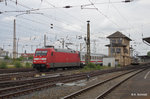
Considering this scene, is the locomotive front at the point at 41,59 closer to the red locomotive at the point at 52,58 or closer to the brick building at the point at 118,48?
the red locomotive at the point at 52,58

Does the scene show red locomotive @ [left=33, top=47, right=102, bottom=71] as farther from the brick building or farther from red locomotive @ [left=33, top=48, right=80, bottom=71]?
the brick building

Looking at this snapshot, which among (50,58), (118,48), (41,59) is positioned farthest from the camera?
(118,48)

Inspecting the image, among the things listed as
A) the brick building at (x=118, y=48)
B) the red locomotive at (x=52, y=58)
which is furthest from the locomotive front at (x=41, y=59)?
the brick building at (x=118, y=48)

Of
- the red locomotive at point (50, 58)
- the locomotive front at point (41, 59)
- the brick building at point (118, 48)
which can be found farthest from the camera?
the brick building at point (118, 48)

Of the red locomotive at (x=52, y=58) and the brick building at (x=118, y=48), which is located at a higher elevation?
the brick building at (x=118, y=48)

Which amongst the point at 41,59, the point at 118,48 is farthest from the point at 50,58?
the point at 118,48

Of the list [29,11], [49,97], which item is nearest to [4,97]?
[49,97]

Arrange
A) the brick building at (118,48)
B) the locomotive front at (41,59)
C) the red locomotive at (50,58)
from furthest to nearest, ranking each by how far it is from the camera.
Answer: the brick building at (118,48), the red locomotive at (50,58), the locomotive front at (41,59)

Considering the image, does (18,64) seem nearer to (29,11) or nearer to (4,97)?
(29,11)

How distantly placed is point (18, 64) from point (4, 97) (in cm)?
2795

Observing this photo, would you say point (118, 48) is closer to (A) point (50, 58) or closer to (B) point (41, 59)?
(A) point (50, 58)

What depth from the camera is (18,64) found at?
3700 centimetres

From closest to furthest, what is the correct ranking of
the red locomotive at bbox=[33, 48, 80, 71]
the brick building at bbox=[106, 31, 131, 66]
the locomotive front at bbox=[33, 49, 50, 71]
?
the locomotive front at bbox=[33, 49, 50, 71] → the red locomotive at bbox=[33, 48, 80, 71] → the brick building at bbox=[106, 31, 131, 66]

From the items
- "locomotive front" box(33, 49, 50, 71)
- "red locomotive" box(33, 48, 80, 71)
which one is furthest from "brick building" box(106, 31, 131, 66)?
"locomotive front" box(33, 49, 50, 71)
